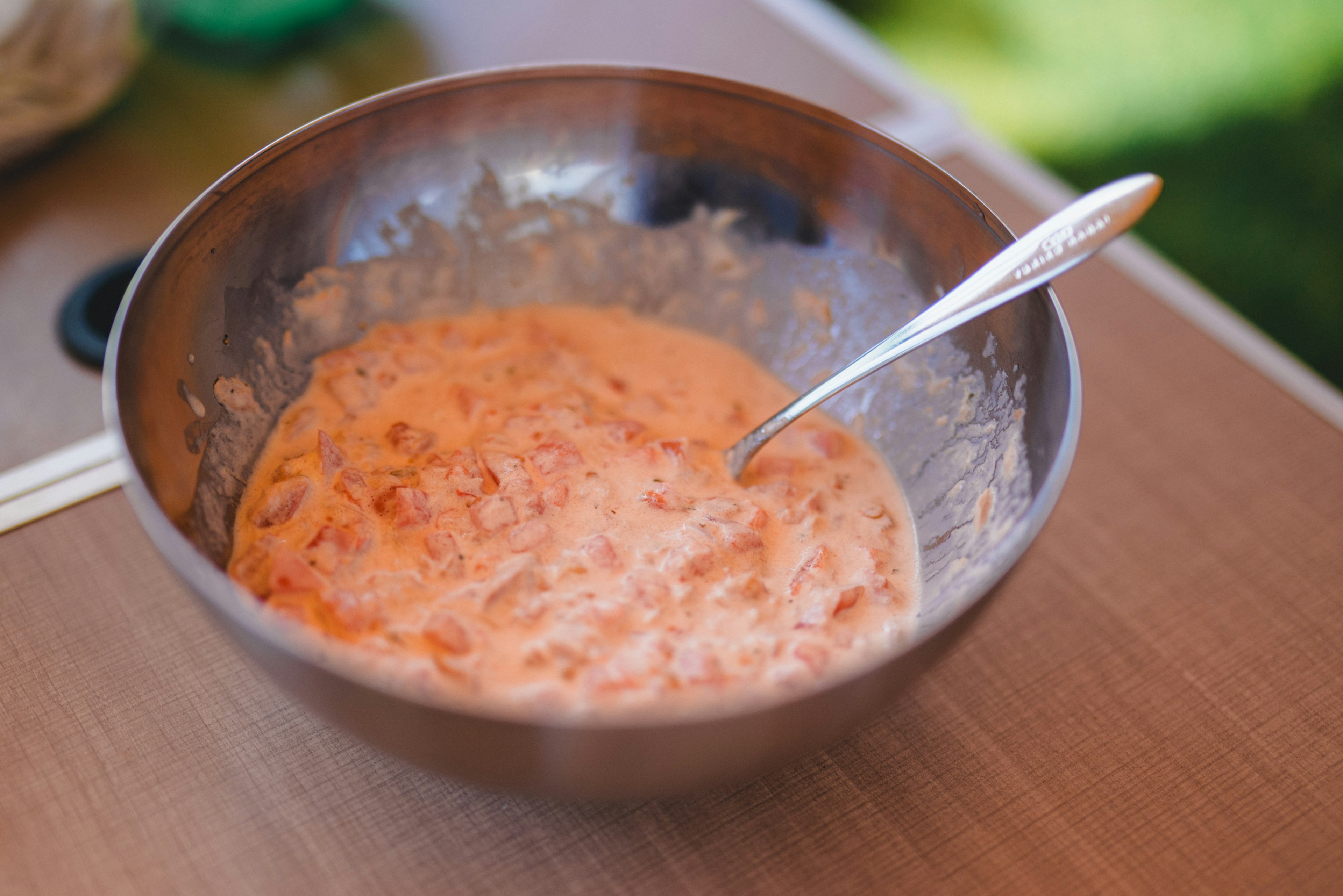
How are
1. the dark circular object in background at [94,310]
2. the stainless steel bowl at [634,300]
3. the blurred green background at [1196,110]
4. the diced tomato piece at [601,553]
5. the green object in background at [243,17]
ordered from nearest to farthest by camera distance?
1. the stainless steel bowl at [634,300]
2. the diced tomato piece at [601,553]
3. the dark circular object in background at [94,310]
4. the green object in background at [243,17]
5. the blurred green background at [1196,110]

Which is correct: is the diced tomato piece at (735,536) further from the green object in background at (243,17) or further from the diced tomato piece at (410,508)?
the green object in background at (243,17)

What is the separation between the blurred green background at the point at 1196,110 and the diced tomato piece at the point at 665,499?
1.81 m

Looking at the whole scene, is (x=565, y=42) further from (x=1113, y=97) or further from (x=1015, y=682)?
(x=1113, y=97)

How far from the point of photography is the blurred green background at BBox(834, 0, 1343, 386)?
2383mm

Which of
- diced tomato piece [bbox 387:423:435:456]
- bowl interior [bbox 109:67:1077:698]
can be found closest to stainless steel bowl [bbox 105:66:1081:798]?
bowl interior [bbox 109:67:1077:698]

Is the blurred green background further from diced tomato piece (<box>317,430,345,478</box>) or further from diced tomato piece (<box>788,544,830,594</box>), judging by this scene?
diced tomato piece (<box>317,430,345,478</box>)

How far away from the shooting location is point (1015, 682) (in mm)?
1003

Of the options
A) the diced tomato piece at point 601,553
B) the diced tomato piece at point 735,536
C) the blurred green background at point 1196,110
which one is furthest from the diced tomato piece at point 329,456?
the blurred green background at point 1196,110

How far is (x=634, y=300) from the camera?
1.26 meters

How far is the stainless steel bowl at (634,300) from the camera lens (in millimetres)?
664

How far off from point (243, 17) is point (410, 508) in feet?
3.38

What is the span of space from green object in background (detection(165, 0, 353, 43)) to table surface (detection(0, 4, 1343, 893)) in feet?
2.16

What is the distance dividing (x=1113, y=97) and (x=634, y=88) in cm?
202

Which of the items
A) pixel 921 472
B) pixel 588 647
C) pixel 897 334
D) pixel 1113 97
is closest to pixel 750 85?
pixel 897 334
